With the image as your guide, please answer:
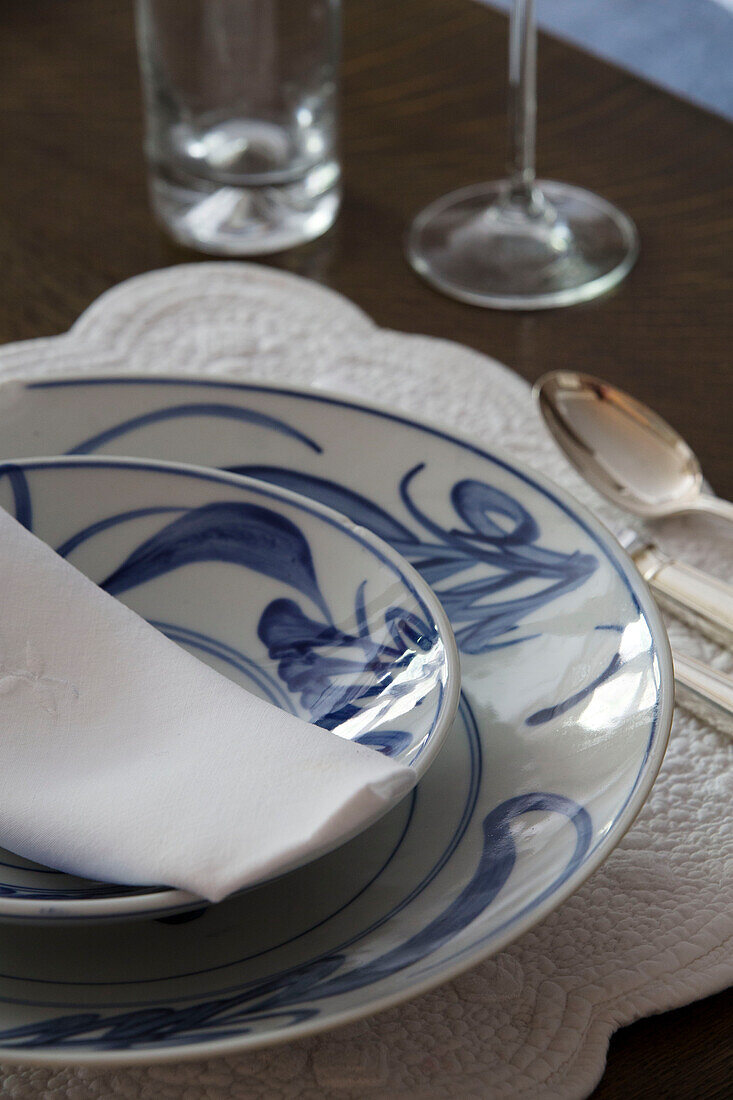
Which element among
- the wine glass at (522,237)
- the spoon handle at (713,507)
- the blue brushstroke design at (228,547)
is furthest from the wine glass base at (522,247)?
the blue brushstroke design at (228,547)

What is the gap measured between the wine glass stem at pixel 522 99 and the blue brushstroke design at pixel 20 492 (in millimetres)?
334

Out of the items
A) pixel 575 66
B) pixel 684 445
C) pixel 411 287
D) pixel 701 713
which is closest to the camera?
pixel 701 713

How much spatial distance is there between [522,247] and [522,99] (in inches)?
2.6

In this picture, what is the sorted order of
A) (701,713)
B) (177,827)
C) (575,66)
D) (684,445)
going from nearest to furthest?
(177,827) < (701,713) < (684,445) < (575,66)

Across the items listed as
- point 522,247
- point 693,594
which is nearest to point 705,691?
point 693,594

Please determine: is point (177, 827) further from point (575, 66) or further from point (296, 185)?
point (575, 66)

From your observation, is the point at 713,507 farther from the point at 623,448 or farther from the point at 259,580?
the point at 259,580

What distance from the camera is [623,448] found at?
0.46 meters

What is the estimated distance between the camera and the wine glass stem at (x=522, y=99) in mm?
554

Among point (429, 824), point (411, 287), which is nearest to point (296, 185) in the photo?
point (411, 287)

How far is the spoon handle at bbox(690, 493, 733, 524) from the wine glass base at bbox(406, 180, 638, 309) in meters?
0.16

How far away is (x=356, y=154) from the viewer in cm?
67

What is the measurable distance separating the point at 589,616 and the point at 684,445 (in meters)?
0.17

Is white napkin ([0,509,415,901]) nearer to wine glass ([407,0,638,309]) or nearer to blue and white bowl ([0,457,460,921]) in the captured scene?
blue and white bowl ([0,457,460,921])
